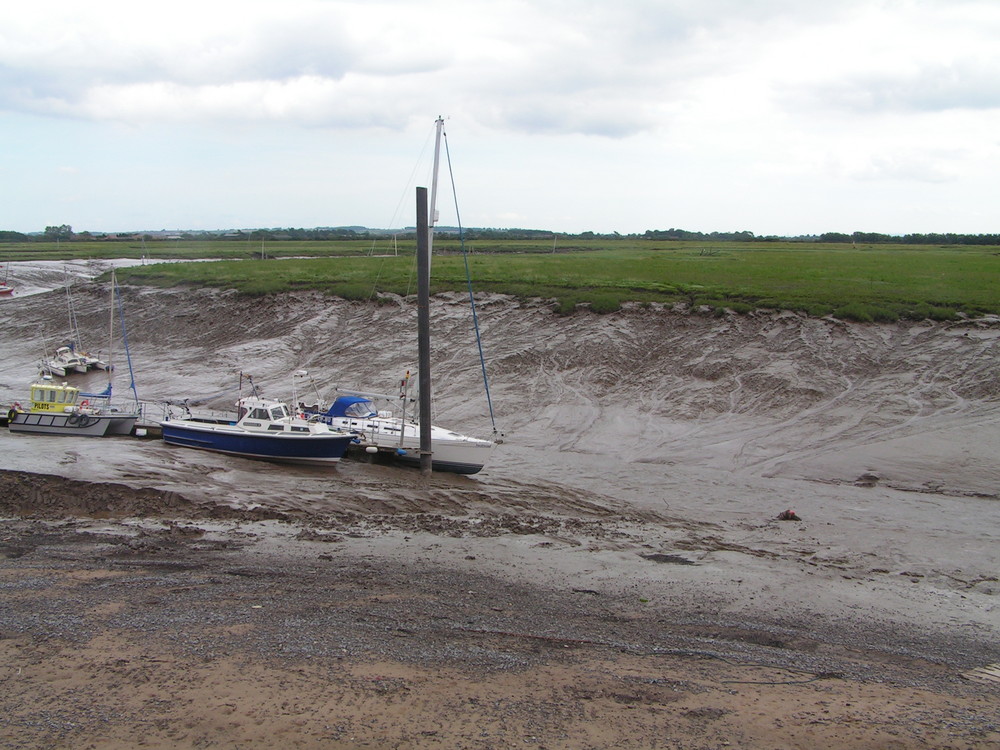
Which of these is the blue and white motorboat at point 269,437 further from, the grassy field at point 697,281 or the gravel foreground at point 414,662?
the grassy field at point 697,281

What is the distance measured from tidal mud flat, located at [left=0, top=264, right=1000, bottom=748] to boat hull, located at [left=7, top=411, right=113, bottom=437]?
3.91 feet

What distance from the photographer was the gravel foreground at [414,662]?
9.24 meters

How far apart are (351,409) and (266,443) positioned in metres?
3.23

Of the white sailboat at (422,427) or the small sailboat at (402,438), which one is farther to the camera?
the small sailboat at (402,438)

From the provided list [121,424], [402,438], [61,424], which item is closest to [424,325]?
[402,438]

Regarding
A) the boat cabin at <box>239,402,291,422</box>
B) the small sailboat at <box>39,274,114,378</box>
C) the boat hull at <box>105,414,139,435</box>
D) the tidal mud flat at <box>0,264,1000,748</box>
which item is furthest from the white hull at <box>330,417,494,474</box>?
the small sailboat at <box>39,274,114,378</box>

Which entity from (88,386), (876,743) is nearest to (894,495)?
(876,743)

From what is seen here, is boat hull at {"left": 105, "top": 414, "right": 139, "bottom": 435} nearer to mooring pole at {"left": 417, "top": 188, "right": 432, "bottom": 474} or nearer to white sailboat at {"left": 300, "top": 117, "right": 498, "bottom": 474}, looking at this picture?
white sailboat at {"left": 300, "top": 117, "right": 498, "bottom": 474}

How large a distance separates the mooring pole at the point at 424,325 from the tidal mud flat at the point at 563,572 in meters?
1.37

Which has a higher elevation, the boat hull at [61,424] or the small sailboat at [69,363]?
the small sailboat at [69,363]

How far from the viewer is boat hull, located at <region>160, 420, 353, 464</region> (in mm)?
24234

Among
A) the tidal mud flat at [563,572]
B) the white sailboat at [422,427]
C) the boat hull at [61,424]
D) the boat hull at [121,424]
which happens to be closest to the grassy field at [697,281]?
the tidal mud flat at [563,572]

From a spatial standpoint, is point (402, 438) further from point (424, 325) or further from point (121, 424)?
point (121, 424)

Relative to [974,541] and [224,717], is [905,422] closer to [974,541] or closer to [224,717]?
[974,541]
